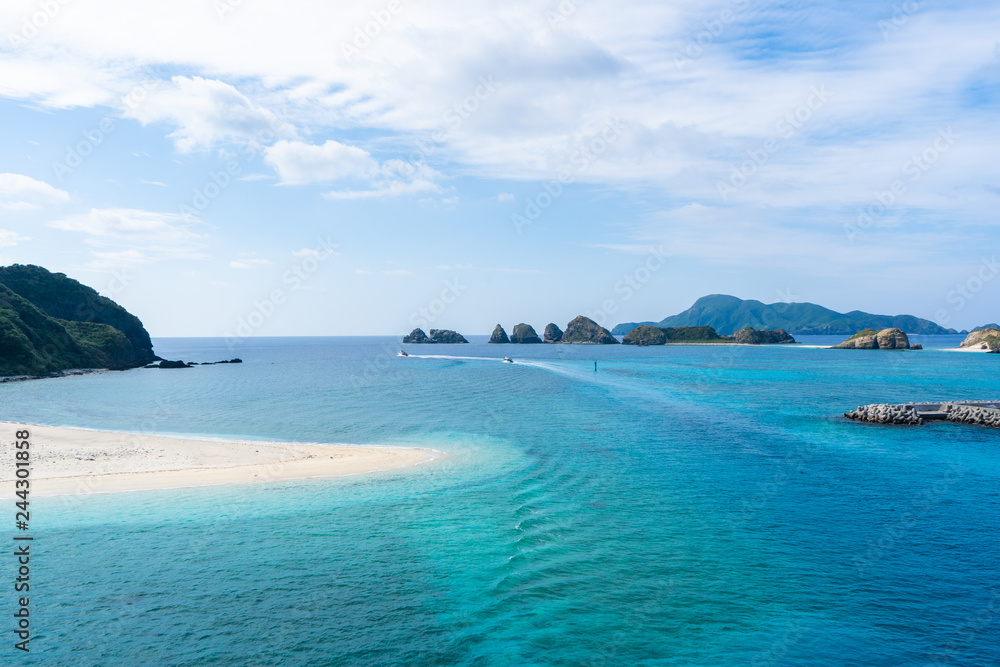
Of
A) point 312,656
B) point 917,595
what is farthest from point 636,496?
point 312,656

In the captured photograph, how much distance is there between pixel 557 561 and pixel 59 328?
148861mm

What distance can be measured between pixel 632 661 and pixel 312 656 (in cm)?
864

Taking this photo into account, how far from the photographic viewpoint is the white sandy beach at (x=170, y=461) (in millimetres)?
30906

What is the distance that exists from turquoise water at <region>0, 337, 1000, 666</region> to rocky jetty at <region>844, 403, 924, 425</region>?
8.93m

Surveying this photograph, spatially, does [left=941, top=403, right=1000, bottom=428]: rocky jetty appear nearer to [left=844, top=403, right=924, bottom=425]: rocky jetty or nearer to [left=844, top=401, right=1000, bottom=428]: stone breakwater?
[left=844, top=401, right=1000, bottom=428]: stone breakwater

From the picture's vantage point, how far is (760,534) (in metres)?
23.4

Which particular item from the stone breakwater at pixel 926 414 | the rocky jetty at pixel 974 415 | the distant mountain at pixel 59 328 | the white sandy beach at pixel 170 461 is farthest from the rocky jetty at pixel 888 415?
the distant mountain at pixel 59 328

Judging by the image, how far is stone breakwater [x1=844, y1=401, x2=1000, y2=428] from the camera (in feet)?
179

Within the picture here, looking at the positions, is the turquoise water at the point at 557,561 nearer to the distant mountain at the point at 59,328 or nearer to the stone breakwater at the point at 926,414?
the stone breakwater at the point at 926,414

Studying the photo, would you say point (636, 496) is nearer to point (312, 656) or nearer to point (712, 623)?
point (712, 623)

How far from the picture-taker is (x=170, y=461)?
35844mm

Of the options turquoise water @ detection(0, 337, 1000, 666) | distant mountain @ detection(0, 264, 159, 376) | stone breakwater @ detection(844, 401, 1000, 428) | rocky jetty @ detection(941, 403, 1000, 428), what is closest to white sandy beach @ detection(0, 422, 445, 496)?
turquoise water @ detection(0, 337, 1000, 666)

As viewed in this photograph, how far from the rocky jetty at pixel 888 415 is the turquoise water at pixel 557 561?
893cm

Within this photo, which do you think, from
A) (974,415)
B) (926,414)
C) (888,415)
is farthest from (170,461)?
(974,415)
